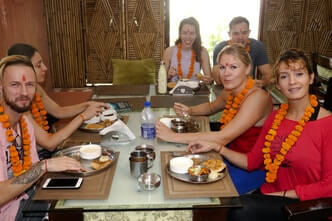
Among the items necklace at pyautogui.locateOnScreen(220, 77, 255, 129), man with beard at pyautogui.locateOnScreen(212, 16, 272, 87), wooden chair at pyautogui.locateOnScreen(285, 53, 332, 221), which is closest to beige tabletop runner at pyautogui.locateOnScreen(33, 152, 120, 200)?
wooden chair at pyautogui.locateOnScreen(285, 53, 332, 221)

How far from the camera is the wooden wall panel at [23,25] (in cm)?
338

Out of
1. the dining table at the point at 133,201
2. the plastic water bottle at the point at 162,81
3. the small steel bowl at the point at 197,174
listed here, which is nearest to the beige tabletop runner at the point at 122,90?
the plastic water bottle at the point at 162,81

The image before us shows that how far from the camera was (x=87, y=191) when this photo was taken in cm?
132

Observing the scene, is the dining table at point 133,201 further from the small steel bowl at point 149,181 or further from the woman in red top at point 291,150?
the woman in red top at point 291,150

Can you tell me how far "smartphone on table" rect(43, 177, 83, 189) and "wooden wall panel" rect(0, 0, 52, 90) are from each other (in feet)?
7.49

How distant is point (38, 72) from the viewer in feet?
7.24

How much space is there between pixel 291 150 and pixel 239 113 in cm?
40

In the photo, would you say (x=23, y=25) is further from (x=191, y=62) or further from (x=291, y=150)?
(x=291, y=150)

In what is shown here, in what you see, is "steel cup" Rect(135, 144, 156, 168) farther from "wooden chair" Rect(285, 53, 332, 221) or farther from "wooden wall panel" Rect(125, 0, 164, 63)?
"wooden wall panel" Rect(125, 0, 164, 63)

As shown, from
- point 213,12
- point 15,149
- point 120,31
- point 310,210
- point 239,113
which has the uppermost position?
point 213,12

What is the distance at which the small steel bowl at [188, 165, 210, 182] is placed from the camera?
138 centimetres

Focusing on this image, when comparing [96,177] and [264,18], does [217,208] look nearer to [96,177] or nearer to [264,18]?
[96,177]

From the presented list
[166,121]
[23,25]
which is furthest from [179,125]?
[23,25]

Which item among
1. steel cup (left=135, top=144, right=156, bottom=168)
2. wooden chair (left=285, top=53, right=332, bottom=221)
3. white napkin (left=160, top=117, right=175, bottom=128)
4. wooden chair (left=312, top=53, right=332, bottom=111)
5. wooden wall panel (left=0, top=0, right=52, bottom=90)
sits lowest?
wooden chair (left=285, top=53, right=332, bottom=221)
